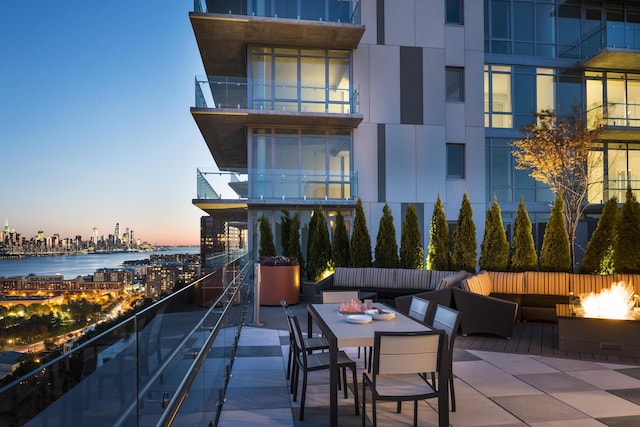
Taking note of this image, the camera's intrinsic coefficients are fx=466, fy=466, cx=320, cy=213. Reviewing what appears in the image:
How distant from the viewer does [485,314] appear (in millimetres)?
7629

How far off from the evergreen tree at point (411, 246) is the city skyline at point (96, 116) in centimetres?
696

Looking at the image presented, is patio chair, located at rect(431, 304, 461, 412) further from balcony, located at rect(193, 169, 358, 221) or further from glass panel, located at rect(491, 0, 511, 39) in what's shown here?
glass panel, located at rect(491, 0, 511, 39)

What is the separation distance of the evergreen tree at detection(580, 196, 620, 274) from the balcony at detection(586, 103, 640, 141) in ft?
26.3

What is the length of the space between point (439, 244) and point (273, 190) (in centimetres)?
544

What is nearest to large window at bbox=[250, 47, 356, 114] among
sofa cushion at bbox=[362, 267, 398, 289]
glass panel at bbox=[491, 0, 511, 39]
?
glass panel at bbox=[491, 0, 511, 39]

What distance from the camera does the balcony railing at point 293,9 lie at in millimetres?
14312

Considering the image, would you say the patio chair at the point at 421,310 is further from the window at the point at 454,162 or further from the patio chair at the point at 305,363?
the window at the point at 454,162

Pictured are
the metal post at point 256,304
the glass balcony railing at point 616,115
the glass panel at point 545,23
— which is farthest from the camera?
the glass panel at point 545,23

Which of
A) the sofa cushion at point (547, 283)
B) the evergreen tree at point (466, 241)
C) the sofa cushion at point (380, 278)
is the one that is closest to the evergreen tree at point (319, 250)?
the sofa cushion at point (380, 278)

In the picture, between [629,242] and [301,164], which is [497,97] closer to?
[301,164]

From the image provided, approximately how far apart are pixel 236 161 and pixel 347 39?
951cm

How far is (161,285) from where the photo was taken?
7980 mm

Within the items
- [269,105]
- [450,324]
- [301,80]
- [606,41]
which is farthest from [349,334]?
[606,41]

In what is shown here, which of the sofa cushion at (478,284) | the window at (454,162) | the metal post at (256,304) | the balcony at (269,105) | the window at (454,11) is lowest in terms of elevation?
the metal post at (256,304)
